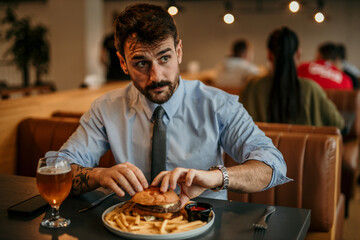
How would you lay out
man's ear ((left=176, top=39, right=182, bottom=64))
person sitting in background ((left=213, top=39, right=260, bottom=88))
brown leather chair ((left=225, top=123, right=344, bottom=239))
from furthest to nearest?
person sitting in background ((left=213, top=39, right=260, bottom=88)), brown leather chair ((left=225, top=123, right=344, bottom=239)), man's ear ((left=176, top=39, right=182, bottom=64))

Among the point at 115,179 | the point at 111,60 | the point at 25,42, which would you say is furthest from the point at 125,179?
the point at 25,42

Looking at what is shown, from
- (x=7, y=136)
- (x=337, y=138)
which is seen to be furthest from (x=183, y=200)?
(x=7, y=136)

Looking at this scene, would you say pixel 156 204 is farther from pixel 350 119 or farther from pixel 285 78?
pixel 350 119

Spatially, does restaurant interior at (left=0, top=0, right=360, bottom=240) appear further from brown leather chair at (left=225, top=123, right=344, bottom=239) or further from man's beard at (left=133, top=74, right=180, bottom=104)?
man's beard at (left=133, top=74, right=180, bottom=104)

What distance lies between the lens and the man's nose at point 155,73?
153 centimetres

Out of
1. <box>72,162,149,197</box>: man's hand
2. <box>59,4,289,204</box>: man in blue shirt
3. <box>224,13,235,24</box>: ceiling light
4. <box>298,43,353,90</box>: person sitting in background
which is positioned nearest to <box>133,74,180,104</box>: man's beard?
<box>59,4,289,204</box>: man in blue shirt

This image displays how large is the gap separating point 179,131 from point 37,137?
1.28 metres

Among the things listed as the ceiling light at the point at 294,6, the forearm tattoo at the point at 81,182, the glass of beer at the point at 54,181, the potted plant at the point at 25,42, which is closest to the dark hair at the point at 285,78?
the ceiling light at the point at 294,6

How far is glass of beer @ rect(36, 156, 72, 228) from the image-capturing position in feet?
3.74

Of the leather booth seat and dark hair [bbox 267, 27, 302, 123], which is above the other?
dark hair [bbox 267, 27, 302, 123]

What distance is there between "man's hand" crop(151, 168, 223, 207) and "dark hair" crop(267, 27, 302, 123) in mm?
1749

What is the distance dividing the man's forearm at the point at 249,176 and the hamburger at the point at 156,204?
0.28 metres

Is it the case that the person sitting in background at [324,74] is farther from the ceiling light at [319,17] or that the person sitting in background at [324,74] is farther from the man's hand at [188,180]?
the man's hand at [188,180]

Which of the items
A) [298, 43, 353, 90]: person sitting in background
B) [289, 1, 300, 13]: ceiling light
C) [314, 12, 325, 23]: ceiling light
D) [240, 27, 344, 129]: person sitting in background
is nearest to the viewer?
[289, 1, 300, 13]: ceiling light
